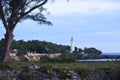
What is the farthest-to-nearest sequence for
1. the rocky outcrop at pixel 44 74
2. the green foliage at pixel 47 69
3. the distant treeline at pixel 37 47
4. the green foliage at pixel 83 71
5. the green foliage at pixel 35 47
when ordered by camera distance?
the green foliage at pixel 35 47
the distant treeline at pixel 37 47
the green foliage at pixel 83 71
the green foliage at pixel 47 69
the rocky outcrop at pixel 44 74

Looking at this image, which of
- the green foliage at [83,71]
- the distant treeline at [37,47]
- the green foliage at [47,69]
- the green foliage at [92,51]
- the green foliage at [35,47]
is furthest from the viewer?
the green foliage at [35,47]

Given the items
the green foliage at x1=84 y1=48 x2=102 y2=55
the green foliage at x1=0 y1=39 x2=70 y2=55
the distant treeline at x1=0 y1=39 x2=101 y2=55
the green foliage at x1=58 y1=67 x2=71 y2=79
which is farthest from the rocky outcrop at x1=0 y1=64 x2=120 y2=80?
the green foliage at x1=0 y1=39 x2=70 y2=55

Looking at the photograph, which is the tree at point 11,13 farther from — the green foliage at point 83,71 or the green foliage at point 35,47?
the green foliage at point 35,47

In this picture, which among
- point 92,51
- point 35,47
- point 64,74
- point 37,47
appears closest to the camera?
point 64,74

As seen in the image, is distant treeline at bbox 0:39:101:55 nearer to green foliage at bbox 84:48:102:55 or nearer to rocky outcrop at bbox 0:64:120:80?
green foliage at bbox 84:48:102:55

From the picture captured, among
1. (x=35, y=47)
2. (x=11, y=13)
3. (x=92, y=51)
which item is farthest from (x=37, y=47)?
(x=11, y=13)

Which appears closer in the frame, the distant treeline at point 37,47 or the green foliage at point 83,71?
the green foliage at point 83,71

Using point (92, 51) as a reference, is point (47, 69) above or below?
below

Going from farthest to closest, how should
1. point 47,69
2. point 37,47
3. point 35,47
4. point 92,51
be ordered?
point 37,47 < point 35,47 < point 92,51 < point 47,69

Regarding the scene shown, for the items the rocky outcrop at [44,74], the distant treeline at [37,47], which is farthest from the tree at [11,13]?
the distant treeline at [37,47]

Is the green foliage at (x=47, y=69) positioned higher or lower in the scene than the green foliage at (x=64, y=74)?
higher

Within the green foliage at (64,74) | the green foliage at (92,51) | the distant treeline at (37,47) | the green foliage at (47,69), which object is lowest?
the green foliage at (64,74)

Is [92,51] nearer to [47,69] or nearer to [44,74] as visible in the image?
[47,69]

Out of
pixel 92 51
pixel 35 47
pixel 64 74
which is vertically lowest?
pixel 64 74
